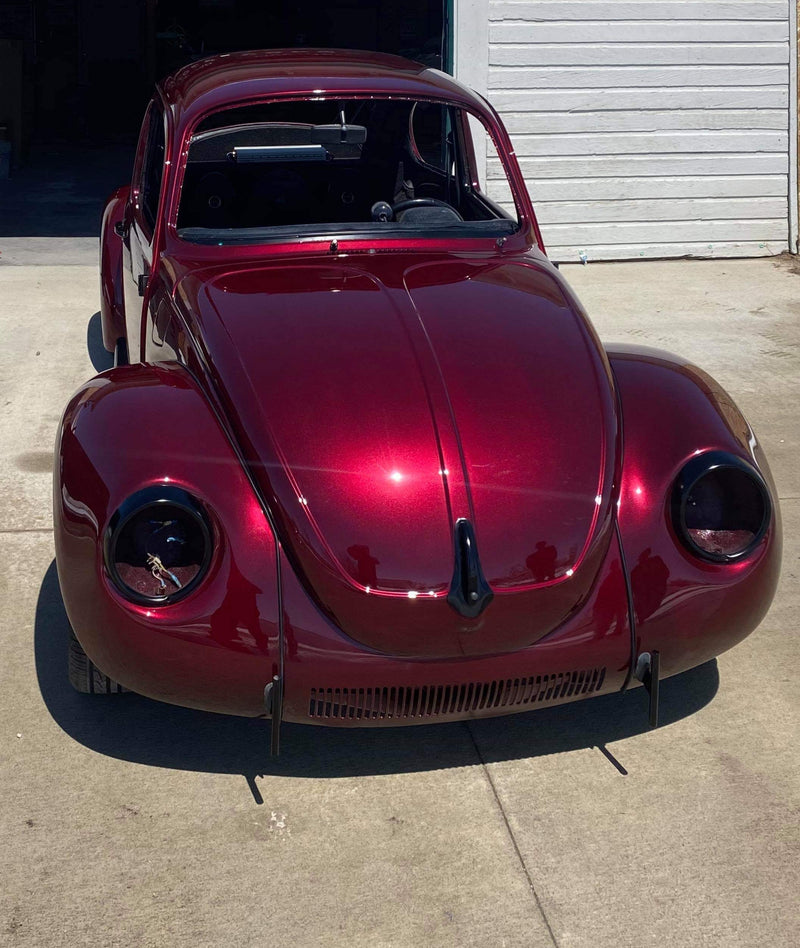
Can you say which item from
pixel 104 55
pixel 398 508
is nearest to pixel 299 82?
pixel 398 508

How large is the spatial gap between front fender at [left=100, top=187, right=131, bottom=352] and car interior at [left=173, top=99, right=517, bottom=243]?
74cm

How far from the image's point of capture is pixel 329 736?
3330 mm

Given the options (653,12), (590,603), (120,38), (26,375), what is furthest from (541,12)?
(120,38)

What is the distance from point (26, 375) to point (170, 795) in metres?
3.64

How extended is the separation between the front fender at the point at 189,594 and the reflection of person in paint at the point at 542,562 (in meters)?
0.63

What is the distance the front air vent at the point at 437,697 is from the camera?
9.46 ft

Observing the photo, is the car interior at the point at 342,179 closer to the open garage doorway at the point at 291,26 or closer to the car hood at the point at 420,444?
the car hood at the point at 420,444

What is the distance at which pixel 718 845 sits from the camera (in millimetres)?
2906

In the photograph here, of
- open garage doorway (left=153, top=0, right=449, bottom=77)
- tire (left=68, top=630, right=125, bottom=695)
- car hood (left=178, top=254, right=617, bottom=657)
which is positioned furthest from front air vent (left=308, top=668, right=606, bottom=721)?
open garage doorway (left=153, top=0, right=449, bottom=77)

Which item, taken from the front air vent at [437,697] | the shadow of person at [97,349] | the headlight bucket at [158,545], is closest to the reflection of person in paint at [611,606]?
the front air vent at [437,697]

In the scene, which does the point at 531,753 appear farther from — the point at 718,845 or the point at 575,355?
the point at 575,355

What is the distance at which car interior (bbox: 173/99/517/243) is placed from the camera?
168 inches

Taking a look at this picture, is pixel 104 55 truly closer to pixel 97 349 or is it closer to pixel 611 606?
pixel 97 349

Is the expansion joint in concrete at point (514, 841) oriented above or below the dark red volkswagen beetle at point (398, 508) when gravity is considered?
below
